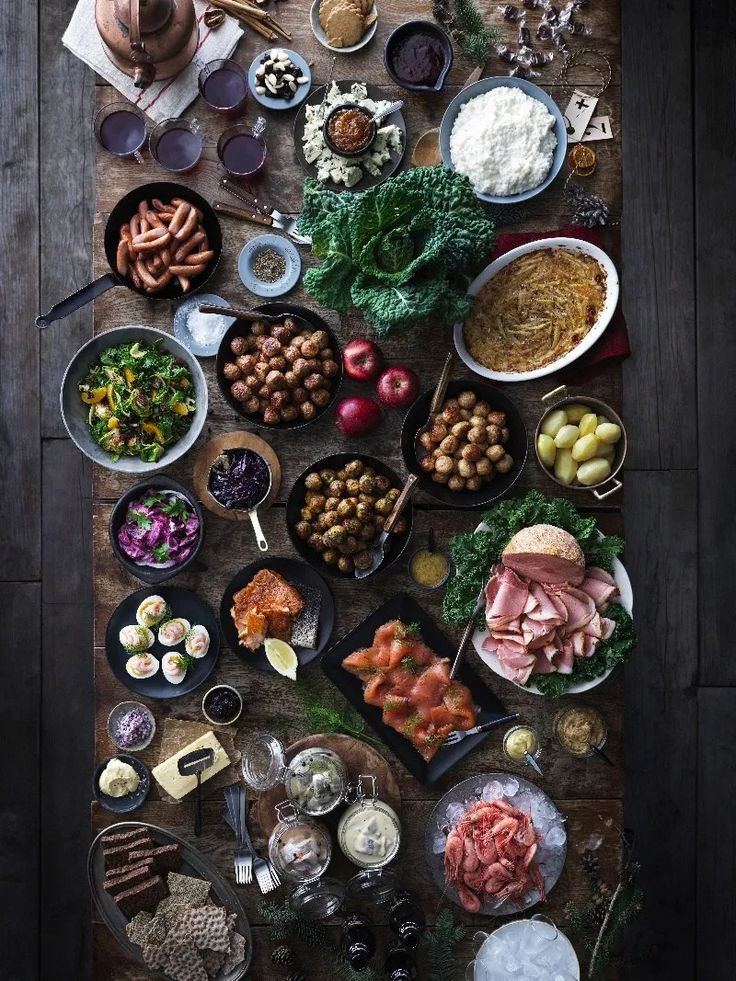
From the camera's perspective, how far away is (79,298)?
3131 mm

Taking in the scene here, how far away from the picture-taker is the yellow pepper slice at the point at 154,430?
3.14 m

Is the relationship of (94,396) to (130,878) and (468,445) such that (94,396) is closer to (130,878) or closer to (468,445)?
(468,445)

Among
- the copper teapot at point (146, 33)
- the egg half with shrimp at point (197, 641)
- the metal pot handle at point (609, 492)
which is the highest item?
the copper teapot at point (146, 33)

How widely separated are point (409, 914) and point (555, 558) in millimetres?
1452

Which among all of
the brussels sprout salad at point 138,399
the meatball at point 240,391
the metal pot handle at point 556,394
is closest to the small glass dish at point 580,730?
the metal pot handle at point 556,394

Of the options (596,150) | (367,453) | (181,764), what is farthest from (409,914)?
(596,150)

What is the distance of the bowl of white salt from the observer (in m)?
3.27

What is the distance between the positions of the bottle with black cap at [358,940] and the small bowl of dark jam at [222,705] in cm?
87

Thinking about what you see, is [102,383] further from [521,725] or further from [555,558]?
[521,725]

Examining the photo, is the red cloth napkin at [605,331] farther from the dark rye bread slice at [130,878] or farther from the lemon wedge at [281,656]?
the dark rye bread slice at [130,878]

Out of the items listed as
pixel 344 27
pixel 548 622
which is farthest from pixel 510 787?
pixel 344 27

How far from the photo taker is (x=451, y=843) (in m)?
3.12

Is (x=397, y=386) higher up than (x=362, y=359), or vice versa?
(x=362, y=359)

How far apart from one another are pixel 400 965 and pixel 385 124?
316cm
